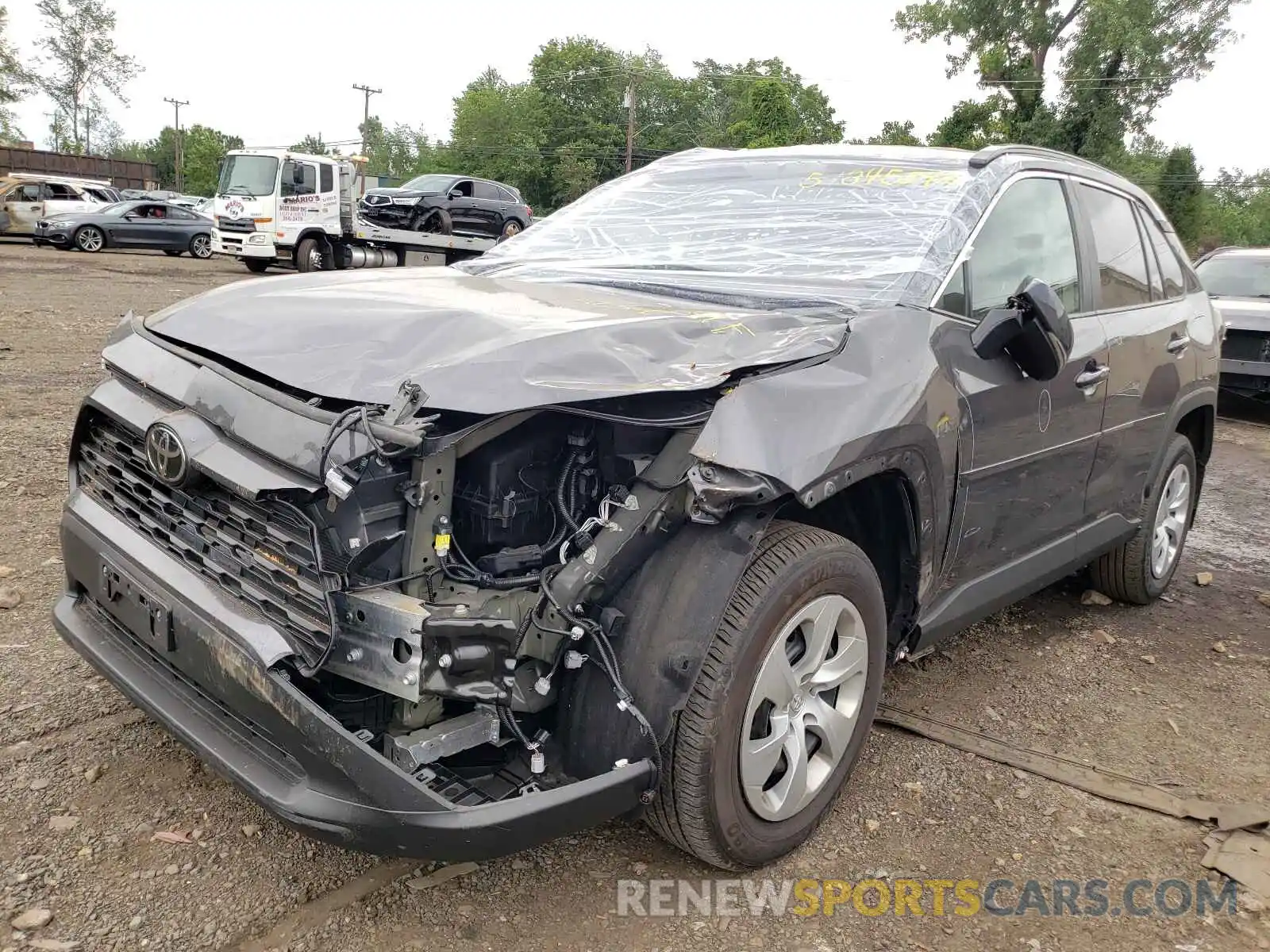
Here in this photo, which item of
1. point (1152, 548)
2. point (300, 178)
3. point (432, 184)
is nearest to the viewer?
point (1152, 548)

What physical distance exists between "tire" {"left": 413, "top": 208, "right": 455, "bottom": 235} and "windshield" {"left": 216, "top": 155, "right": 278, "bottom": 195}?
3151mm

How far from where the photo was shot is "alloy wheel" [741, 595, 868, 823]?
7.87ft

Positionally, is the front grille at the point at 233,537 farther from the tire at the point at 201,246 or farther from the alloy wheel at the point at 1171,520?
the tire at the point at 201,246

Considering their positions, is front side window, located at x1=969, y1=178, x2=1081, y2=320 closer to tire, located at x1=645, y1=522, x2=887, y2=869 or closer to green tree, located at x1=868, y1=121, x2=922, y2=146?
tire, located at x1=645, y1=522, x2=887, y2=869

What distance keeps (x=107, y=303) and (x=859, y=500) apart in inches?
497

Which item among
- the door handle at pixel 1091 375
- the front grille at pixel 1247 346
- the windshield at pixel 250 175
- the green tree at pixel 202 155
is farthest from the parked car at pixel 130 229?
the green tree at pixel 202 155

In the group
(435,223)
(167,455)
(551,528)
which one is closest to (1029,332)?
(551,528)

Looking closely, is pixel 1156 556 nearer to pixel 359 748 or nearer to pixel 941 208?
pixel 941 208

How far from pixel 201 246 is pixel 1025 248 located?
23.5 m

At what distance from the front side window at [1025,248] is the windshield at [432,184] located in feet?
64.6

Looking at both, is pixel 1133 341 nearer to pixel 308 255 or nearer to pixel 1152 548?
pixel 1152 548

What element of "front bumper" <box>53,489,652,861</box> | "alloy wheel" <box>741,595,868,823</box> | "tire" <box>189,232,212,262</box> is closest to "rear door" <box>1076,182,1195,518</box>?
"alloy wheel" <box>741,595,868,823</box>

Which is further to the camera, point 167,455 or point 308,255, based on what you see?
point 308,255

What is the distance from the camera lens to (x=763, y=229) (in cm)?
354
